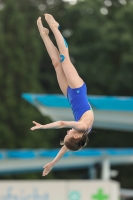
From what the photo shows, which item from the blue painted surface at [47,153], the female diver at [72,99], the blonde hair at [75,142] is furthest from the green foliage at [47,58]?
the blonde hair at [75,142]

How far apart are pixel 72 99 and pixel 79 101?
0.12 m

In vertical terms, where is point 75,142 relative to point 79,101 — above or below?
below

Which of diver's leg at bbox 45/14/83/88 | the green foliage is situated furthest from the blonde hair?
the green foliage

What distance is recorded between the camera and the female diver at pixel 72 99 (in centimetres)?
704

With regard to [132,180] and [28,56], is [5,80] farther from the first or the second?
[132,180]

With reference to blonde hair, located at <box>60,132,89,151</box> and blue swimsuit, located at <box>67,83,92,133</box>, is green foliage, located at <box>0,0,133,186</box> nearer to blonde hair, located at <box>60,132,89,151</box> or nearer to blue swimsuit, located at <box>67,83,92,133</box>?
blue swimsuit, located at <box>67,83,92,133</box>

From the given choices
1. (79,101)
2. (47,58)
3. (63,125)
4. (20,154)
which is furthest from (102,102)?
(47,58)

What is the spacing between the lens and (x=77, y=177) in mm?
25719

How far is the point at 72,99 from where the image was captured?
24.4 feet

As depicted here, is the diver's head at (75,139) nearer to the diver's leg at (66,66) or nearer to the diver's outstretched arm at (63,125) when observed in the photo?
the diver's outstretched arm at (63,125)

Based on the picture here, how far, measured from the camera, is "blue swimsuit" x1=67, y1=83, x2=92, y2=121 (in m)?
7.30

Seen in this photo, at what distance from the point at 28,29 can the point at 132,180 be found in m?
8.28

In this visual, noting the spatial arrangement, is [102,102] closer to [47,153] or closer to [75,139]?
[47,153]

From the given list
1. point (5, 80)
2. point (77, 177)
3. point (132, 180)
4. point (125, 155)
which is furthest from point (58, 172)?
point (125, 155)
